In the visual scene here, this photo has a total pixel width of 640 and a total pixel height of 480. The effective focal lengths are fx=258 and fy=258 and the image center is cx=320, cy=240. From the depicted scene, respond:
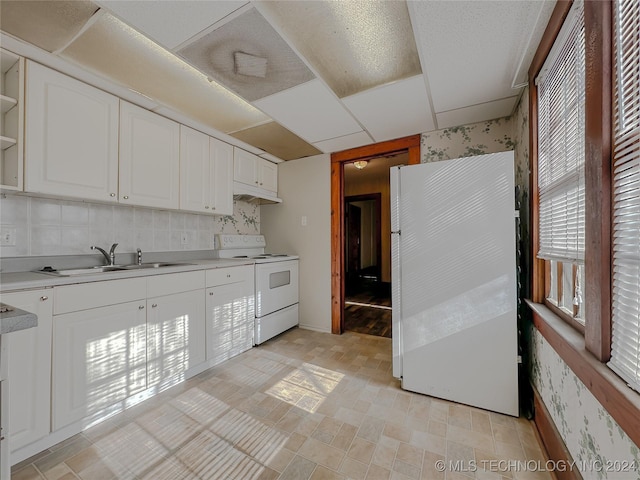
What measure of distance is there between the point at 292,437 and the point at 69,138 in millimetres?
2253

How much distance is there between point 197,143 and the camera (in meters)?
2.43

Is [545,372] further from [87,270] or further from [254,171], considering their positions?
[254,171]

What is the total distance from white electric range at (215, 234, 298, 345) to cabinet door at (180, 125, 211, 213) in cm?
59

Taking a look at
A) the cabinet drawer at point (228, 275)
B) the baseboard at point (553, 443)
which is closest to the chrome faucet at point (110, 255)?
the cabinet drawer at point (228, 275)

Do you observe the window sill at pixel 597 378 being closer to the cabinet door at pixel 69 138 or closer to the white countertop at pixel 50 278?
the white countertop at pixel 50 278

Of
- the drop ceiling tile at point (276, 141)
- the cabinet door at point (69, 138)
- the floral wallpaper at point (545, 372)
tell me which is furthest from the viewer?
the drop ceiling tile at point (276, 141)

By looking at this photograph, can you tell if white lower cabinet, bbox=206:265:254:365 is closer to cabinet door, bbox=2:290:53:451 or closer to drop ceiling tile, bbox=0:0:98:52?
cabinet door, bbox=2:290:53:451

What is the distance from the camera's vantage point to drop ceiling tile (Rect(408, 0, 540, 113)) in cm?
123

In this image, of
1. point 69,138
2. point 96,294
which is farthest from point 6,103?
point 96,294

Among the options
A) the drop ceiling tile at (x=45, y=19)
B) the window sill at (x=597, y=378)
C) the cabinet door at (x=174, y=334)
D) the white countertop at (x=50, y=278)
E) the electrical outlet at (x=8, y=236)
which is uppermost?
the drop ceiling tile at (x=45, y=19)

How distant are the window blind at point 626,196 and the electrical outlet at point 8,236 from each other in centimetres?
286

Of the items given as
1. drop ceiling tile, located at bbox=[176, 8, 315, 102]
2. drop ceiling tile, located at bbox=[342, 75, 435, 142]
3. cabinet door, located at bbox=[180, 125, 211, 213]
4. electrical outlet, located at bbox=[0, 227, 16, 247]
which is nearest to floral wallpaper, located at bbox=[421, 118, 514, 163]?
drop ceiling tile, located at bbox=[342, 75, 435, 142]

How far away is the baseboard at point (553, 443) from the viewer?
1055mm

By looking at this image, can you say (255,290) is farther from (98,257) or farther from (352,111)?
(352,111)
